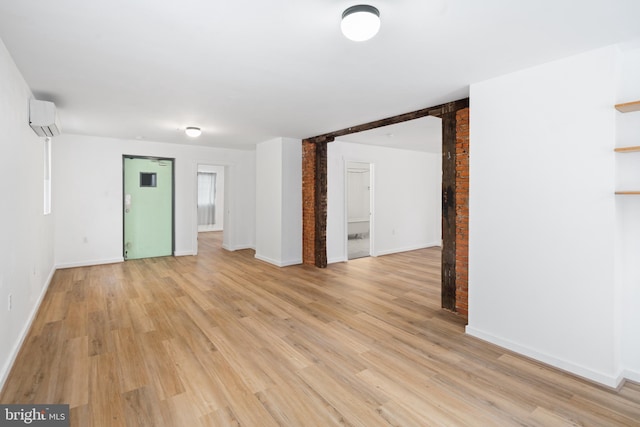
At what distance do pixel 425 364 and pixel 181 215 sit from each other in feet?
19.4

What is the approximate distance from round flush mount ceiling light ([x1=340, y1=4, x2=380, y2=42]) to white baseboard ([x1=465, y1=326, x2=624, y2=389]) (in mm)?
2744

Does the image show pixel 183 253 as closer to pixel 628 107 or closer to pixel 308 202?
pixel 308 202

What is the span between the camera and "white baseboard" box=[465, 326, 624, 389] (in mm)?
2244

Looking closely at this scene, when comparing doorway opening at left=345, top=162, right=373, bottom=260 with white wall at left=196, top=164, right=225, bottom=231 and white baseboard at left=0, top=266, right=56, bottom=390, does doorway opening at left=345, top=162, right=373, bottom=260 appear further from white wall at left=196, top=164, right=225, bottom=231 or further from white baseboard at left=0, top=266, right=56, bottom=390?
white baseboard at left=0, top=266, right=56, bottom=390

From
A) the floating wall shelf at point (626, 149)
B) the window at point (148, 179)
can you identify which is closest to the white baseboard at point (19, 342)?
the window at point (148, 179)

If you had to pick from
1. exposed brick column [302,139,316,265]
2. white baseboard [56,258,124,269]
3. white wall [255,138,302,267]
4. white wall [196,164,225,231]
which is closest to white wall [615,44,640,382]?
exposed brick column [302,139,316,265]

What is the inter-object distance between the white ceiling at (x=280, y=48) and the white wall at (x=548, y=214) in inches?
10.4

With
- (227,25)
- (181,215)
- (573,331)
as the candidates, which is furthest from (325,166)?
(573,331)

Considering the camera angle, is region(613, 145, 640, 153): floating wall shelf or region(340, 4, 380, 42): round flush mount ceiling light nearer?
region(340, 4, 380, 42): round flush mount ceiling light

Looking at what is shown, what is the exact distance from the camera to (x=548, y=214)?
2.55 metres

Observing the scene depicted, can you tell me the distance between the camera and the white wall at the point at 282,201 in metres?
5.88

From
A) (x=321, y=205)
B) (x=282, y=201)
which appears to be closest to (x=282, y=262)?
(x=282, y=201)

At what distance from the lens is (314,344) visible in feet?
9.26

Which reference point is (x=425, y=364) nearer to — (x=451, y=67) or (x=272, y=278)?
(x=451, y=67)
